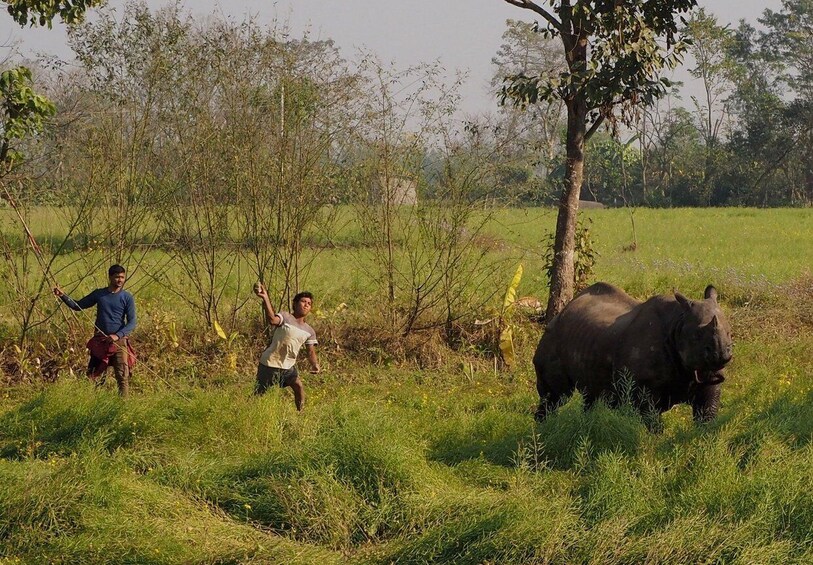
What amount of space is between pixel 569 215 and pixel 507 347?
6.17ft

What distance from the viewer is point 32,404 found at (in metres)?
8.86

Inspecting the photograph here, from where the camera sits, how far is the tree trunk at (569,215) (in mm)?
12875

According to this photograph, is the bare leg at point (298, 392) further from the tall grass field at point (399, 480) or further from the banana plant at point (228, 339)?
the banana plant at point (228, 339)

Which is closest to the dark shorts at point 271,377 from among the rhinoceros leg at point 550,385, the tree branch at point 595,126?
the rhinoceros leg at point 550,385

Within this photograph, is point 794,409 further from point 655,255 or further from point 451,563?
point 655,255

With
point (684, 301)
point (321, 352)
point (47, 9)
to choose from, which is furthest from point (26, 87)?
point (684, 301)

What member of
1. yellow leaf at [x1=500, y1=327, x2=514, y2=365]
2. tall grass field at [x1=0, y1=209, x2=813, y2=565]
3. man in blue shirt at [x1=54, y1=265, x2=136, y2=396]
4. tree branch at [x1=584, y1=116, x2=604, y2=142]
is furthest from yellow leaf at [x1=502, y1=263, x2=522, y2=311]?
man in blue shirt at [x1=54, y1=265, x2=136, y2=396]

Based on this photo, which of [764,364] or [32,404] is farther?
[764,364]

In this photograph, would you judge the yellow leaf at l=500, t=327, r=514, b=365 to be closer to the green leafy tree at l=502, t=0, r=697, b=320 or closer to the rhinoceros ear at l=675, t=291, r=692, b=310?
the green leafy tree at l=502, t=0, r=697, b=320

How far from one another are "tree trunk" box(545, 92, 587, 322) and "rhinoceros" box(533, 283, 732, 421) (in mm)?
3466

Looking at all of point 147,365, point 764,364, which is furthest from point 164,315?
point 764,364

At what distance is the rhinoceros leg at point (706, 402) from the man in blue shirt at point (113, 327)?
517cm

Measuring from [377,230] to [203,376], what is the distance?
9.11ft

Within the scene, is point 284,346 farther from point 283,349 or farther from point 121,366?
point 121,366
